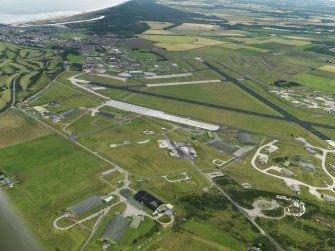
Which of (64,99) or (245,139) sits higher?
(64,99)

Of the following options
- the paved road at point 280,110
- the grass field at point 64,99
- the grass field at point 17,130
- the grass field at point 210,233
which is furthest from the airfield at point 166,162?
the paved road at point 280,110

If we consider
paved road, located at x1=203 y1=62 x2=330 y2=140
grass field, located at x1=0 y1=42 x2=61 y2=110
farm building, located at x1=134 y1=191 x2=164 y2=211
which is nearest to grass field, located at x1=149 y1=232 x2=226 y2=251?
farm building, located at x1=134 y1=191 x2=164 y2=211

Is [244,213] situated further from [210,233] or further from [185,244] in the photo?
[185,244]

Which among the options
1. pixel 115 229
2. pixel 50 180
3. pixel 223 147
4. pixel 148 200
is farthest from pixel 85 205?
pixel 223 147

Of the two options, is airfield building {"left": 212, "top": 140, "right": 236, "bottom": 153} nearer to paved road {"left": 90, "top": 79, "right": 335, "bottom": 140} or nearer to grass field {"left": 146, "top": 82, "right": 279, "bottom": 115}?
paved road {"left": 90, "top": 79, "right": 335, "bottom": 140}

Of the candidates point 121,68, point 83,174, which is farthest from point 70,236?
point 121,68

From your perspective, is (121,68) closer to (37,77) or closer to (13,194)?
(37,77)
